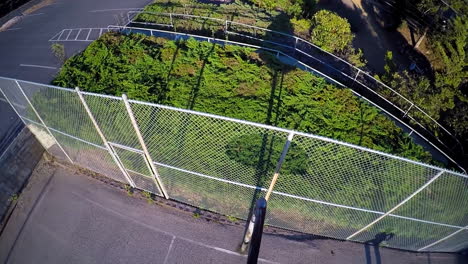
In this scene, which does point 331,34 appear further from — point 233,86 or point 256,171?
point 256,171

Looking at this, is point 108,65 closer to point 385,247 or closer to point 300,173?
point 300,173

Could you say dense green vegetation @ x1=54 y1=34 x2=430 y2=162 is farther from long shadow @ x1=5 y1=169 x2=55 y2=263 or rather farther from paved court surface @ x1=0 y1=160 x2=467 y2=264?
long shadow @ x1=5 y1=169 x2=55 y2=263

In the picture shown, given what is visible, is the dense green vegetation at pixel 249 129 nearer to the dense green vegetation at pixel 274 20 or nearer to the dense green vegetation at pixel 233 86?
the dense green vegetation at pixel 233 86

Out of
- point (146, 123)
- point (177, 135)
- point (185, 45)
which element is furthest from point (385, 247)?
point (185, 45)

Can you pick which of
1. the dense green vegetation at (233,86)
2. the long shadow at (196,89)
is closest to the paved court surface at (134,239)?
the dense green vegetation at (233,86)

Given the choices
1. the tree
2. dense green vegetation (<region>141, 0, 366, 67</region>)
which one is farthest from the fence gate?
the tree
